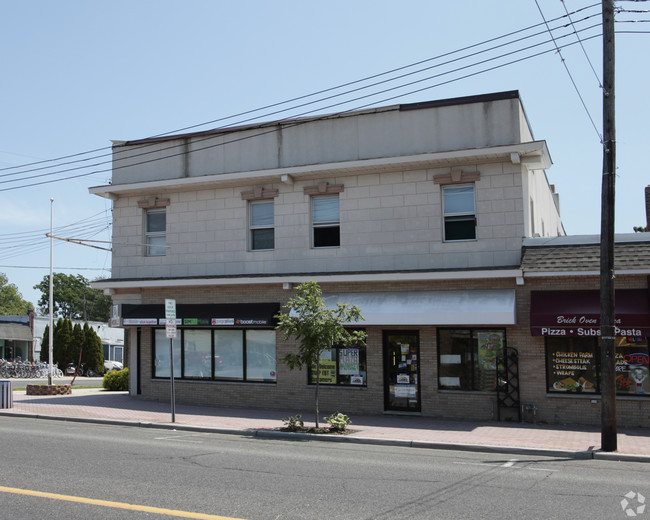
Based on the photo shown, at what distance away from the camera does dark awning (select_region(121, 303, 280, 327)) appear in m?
18.7

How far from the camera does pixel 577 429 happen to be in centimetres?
1493

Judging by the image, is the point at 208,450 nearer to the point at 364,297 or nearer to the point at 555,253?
the point at 364,297

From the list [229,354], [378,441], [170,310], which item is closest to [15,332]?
[229,354]

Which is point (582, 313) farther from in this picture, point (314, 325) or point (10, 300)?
point (10, 300)

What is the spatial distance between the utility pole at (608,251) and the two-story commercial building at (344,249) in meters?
3.43

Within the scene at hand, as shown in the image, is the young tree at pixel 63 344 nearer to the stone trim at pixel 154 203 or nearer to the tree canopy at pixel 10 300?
the stone trim at pixel 154 203

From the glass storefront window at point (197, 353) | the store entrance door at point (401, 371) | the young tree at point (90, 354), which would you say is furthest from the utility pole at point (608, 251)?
the young tree at point (90, 354)

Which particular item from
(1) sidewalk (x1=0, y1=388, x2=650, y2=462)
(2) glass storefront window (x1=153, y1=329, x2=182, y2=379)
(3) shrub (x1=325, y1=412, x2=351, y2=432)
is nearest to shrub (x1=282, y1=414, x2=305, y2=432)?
(1) sidewalk (x1=0, y1=388, x2=650, y2=462)

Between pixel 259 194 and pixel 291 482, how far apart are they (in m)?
11.9

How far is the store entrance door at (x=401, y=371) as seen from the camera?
17312mm

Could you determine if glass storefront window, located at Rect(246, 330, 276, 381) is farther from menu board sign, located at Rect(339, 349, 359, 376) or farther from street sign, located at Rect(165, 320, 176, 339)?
street sign, located at Rect(165, 320, 176, 339)

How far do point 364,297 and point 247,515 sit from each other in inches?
435

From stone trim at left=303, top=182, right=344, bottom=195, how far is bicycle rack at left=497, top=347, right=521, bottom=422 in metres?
6.39

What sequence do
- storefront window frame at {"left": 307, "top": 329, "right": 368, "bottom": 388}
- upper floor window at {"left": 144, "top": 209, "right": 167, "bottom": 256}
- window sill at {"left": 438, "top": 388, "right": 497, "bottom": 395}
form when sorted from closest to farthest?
window sill at {"left": 438, "top": 388, "right": 497, "bottom": 395} < storefront window frame at {"left": 307, "top": 329, "right": 368, "bottom": 388} < upper floor window at {"left": 144, "top": 209, "right": 167, "bottom": 256}
